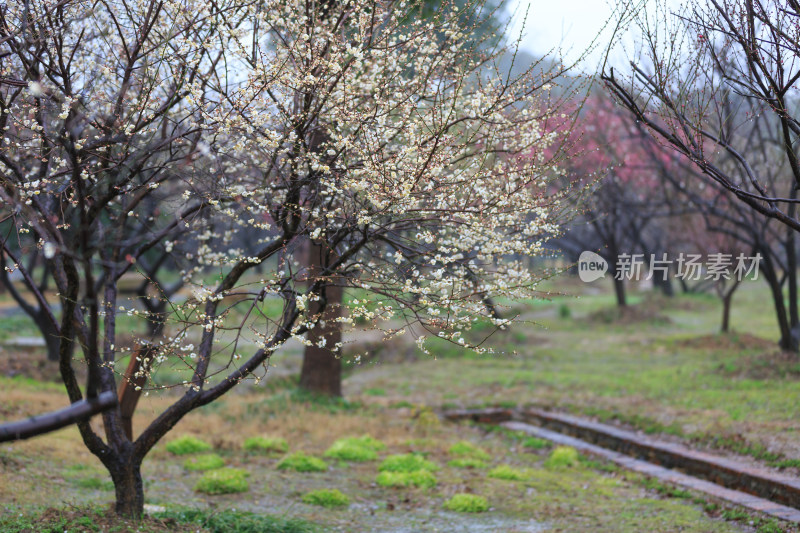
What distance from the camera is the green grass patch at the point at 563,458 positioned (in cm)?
950

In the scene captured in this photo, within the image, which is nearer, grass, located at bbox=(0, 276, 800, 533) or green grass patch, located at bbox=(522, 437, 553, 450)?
grass, located at bbox=(0, 276, 800, 533)

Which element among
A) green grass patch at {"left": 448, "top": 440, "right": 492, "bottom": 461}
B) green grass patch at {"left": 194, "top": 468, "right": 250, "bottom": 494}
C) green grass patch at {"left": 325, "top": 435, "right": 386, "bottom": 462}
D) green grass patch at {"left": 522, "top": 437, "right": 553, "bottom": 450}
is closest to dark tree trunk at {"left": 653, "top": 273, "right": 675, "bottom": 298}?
green grass patch at {"left": 522, "top": 437, "right": 553, "bottom": 450}

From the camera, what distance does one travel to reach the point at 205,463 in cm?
895

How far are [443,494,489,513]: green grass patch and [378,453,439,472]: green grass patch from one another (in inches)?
56.6

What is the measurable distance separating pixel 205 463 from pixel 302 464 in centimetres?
121

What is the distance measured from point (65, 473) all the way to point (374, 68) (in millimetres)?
5814

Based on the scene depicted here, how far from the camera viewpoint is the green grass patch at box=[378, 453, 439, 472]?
353 inches

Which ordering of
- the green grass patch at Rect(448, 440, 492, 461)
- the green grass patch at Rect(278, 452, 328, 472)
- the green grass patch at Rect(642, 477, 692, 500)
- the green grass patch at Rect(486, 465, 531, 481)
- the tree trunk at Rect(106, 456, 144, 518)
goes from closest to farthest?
the tree trunk at Rect(106, 456, 144, 518) → the green grass patch at Rect(642, 477, 692, 500) → the green grass patch at Rect(486, 465, 531, 481) → the green grass patch at Rect(278, 452, 328, 472) → the green grass patch at Rect(448, 440, 492, 461)

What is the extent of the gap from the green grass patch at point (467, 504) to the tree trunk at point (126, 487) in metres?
3.18

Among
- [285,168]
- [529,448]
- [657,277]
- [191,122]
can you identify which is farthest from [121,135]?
[657,277]

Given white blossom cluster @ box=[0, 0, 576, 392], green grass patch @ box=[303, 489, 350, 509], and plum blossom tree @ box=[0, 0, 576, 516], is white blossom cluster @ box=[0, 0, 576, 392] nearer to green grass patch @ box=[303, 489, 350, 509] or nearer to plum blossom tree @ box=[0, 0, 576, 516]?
plum blossom tree @ box=[0, 0, 576, 516]

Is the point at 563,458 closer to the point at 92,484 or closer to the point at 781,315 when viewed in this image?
the point at 92,484

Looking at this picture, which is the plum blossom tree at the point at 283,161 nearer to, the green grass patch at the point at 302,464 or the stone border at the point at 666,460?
the green grass patch at the point at 302,464

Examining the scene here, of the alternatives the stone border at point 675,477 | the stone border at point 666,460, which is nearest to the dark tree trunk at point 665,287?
the stone border at point 666,460
